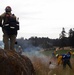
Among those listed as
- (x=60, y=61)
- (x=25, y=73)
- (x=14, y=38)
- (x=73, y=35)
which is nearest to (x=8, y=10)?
(x=14, y=38)

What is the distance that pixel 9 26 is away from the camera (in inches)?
417

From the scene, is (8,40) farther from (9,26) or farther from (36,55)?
(36,55)

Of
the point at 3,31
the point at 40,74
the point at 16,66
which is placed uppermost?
the point at 3,31

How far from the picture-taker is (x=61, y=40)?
127 m

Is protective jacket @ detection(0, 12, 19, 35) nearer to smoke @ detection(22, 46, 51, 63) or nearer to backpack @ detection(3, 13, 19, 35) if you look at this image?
backpack @ detection(3, 13, 19, 35)

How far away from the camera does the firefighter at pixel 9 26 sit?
1052cm

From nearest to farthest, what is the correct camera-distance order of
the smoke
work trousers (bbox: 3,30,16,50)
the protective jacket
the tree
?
the protective jacket
work trousers (bbox: 3,30,16,50)
the smoke
the tree

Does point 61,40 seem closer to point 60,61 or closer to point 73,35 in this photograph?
point 73,35

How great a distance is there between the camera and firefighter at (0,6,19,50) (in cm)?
1052

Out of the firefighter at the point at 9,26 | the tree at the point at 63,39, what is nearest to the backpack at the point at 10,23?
the firefighter at the point at 9,26

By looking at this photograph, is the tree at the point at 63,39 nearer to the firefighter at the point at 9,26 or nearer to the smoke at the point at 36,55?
the smoke at the point at 36,55

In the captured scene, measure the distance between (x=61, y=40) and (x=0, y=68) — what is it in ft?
393

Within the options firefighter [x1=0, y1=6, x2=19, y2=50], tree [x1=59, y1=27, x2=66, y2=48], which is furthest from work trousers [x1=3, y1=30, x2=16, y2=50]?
tree [x1=59, y1=27, x2=66, y2=48]

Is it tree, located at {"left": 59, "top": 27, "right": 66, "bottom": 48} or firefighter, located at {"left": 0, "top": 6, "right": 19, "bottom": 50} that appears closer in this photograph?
firefighter, located at {"left": 0, "top": 6, "right": 19, "bottom": 50}
